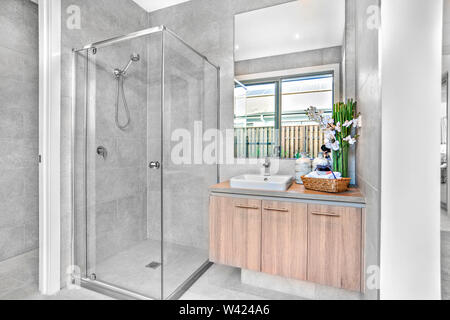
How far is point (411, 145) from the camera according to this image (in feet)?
3.14

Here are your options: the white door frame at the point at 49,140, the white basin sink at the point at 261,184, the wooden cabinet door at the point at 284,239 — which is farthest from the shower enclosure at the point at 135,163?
the wooden cabinet door at the point at 284,239

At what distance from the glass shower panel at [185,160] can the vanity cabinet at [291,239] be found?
29 cm

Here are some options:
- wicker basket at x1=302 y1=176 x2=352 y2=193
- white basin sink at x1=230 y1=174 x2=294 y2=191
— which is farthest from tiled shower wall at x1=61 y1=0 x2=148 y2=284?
wicker basket at x1=302 y1=176 x2=352 y2=193

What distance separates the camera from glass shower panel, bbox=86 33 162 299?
5.54 feet

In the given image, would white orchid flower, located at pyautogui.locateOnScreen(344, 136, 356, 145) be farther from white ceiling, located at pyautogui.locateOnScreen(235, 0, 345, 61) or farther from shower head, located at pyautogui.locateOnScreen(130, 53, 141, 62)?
shower head, located at pyautogui.locateOnScreen(130, 53, 141, 62)

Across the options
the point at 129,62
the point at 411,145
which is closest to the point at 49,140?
the point at 129,62

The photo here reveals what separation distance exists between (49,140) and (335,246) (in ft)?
6.83

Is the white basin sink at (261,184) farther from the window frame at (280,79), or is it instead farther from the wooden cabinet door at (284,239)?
the window frame at (280,79)

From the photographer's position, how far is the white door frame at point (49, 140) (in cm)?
166

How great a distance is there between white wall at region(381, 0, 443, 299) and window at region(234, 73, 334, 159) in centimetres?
103

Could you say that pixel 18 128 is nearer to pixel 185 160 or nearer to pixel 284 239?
pixel 185 160

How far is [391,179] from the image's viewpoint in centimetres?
98

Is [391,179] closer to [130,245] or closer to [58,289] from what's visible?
[130,245]

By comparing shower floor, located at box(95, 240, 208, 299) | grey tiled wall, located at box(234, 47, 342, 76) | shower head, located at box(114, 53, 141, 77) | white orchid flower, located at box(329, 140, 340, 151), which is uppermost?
grey tiled wall, located at box(234, 47, 342, 76)
